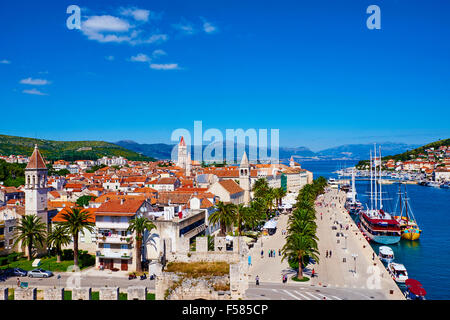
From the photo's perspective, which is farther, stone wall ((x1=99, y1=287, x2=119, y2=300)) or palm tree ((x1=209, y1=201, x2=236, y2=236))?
palm tree ((x1=209, y1=201, x2=236, y2=236))

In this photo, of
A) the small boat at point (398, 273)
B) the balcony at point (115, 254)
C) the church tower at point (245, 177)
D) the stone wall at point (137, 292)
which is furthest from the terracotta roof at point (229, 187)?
the stone wall at point (137, 292)

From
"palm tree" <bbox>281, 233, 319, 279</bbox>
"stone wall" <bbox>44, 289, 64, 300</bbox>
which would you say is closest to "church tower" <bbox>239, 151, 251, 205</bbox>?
"palm tree" <bbox>281, 233, 319, 279</bbox>

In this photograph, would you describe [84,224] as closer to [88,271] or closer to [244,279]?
[88,271]

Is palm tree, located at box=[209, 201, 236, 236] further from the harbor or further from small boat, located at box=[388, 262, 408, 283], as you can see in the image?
the harbor

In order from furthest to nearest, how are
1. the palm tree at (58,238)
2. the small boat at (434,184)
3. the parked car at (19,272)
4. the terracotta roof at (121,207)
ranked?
1. the small boat at (434,184)
2. the palm tree at (58,238)
3. the terracotta roof at (121,207)
4. the parked car at (19,272)

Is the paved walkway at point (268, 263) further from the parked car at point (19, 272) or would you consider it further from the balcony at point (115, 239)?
the parked car at point (19, 272)

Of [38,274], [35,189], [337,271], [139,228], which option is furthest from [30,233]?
[337,271]

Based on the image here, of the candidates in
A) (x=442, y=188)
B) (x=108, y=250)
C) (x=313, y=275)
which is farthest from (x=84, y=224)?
(x=442, y=188)
